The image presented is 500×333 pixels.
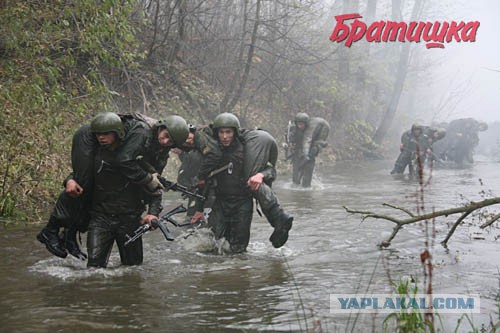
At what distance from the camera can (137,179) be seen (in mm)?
A: 6402

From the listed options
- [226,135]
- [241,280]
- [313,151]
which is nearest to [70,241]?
[241,280]

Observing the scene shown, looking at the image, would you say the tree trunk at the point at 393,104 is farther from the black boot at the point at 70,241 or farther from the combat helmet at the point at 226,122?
the black boot at the point at 70,241

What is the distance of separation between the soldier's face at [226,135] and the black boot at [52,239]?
2207 mm

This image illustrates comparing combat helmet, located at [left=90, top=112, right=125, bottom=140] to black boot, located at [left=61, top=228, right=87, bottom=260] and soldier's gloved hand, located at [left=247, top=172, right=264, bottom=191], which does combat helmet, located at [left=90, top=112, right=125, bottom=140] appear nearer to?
black boot, located at [left=61, top=228, right=87, bottom=260]

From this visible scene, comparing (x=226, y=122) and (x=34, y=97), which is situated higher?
(x=34, y=97)

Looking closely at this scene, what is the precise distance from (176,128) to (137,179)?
69 centimetres

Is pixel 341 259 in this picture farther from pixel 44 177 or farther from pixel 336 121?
pixel 336 121

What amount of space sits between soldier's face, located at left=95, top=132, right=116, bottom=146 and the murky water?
134cm

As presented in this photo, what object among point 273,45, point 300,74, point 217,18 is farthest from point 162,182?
point 300,74

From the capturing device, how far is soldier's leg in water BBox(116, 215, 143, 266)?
22.0 feet

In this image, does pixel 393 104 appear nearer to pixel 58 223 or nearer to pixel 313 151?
pixel 313 151

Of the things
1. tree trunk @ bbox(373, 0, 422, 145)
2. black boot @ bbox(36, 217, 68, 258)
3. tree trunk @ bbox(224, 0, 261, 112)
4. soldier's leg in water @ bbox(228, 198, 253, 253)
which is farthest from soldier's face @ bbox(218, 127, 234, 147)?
tree trunk @ bbox(373, 0, 422, 145)

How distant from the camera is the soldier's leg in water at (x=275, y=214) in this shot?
771 centimetres

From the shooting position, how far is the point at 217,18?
63.6 ft
